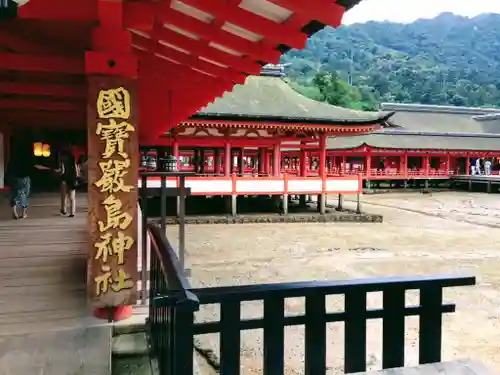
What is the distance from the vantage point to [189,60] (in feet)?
15.9

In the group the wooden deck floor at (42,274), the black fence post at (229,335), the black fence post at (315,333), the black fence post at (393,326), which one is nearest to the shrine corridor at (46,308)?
the wooden deck floor at (42,274)

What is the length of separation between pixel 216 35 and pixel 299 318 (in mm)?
2281

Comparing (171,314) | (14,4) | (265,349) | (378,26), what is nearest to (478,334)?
(265,349)

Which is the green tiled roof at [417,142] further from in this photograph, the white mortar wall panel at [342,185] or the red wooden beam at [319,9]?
the red wooden beam at [319,9]

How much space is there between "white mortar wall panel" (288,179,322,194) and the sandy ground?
5.93 feet

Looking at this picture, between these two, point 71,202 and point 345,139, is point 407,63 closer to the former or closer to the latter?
point 345,139

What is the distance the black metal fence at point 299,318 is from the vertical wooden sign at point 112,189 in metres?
0.74

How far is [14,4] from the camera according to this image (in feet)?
9.94

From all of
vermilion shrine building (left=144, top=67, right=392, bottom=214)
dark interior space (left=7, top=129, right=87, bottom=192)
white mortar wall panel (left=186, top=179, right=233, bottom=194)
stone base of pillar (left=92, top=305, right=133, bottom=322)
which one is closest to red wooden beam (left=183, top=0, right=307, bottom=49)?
stone base of pillar (left=92, top=305, right=133, bottom=322)

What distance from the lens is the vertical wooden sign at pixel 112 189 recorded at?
3295mm

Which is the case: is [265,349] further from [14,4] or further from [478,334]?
[478,334]

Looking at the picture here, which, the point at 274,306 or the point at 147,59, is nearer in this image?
the point at 274,306

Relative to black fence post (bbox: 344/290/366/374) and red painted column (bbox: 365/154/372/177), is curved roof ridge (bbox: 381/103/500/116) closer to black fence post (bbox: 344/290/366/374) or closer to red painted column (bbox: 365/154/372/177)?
red painted column (bbox: 365/154/372/177)

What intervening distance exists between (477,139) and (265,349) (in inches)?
1677
